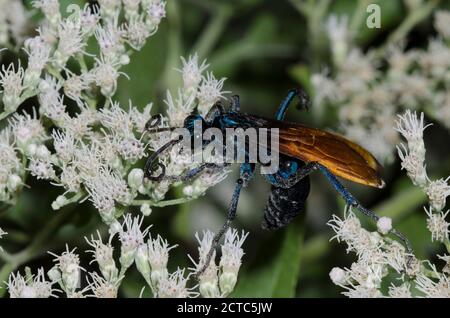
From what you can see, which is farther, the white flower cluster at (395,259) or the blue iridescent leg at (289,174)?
the blue iridescent leg at (289,174)

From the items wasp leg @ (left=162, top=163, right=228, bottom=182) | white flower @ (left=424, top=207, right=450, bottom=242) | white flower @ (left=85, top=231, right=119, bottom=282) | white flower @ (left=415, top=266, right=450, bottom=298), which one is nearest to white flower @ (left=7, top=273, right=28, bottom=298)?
white flower @ (left=85, top=231, right=119, bottom=282)

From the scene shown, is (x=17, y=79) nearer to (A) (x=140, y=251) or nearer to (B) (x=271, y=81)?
(A) (x=140, y=251)

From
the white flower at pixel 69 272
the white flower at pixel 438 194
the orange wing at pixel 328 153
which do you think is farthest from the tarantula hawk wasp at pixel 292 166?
the white flower at pixel 69 272

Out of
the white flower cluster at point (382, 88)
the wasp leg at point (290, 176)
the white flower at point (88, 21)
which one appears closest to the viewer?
the wasp leg at point (290, 176)

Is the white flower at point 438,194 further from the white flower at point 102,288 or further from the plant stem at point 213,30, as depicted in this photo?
the plant stem at point 213,30

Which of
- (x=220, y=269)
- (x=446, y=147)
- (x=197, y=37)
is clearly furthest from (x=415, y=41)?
(x=220, y=269)

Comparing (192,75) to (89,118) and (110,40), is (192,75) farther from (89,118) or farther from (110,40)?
(89,118)

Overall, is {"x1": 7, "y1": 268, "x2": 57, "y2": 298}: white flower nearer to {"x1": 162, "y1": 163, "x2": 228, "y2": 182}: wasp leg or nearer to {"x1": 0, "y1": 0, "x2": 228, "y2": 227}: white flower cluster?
{"x1": 0, "y1": 0, "x2": 228, "y2": 227}: white flower cluster

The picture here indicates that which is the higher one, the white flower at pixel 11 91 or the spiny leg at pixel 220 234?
the white flower at pixel 11 91
